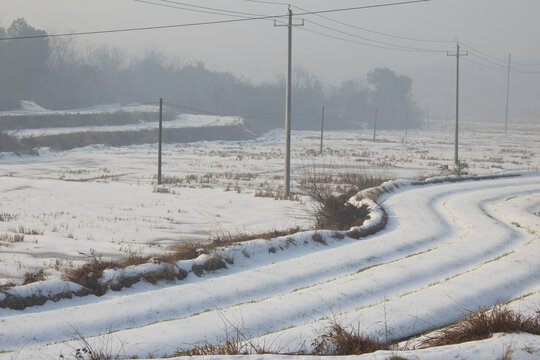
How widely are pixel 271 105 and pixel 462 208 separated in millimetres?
112670

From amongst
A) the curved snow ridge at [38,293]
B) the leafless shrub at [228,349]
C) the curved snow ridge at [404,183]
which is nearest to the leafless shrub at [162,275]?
the curved snow ridge at [38,293]

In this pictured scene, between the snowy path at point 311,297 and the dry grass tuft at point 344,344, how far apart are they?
1.37ft

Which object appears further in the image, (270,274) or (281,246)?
(281,246)

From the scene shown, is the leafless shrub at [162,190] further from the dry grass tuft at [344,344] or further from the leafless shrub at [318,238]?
the dry grass tuft at [344,344]

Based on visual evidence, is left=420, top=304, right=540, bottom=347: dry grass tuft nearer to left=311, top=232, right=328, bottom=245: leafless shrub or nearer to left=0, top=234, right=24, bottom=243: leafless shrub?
left=311, top=232, right=328, bottom=245: leafless shrub

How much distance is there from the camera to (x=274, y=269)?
471 inches

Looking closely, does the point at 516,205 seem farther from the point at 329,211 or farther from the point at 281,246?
the point at 281,246

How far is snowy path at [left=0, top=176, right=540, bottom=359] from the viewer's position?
8.02m

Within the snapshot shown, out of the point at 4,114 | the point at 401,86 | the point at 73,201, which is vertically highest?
the point at 401,86

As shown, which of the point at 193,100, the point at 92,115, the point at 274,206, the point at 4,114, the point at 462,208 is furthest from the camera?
the point at 193,100

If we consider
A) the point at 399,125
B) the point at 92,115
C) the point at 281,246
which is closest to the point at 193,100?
the point at 92,115

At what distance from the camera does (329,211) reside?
60.5ft

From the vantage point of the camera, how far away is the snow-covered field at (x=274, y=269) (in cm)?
805

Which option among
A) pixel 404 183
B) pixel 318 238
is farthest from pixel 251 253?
pixel 404 183
